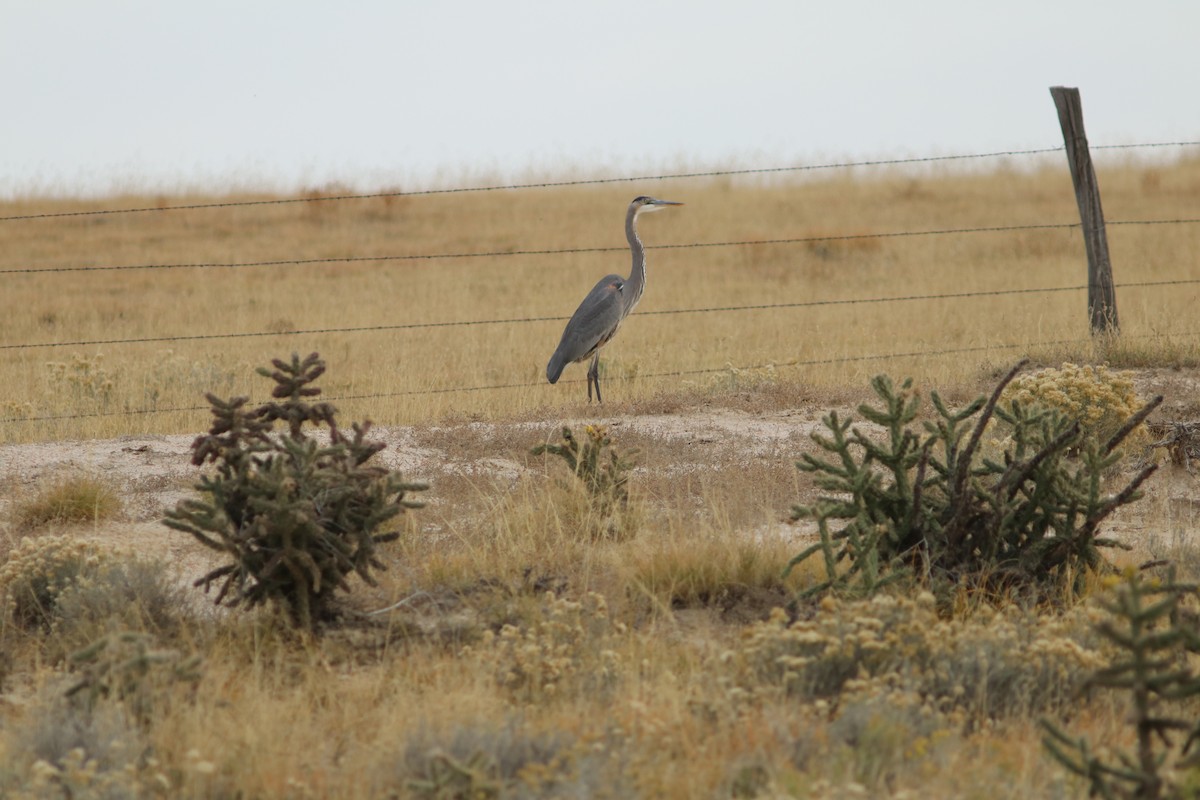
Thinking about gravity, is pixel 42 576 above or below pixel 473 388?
below

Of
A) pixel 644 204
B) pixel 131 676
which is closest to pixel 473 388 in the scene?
pixel 644 204

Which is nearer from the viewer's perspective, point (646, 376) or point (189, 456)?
point (189, 456)

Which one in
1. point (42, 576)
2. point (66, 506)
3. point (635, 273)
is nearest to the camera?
point (42, 576)

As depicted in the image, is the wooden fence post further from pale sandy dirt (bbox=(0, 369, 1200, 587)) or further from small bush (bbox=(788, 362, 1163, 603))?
small bush (bbox=(788, 362, 1163, 603))

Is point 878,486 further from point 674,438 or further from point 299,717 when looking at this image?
point 674,438

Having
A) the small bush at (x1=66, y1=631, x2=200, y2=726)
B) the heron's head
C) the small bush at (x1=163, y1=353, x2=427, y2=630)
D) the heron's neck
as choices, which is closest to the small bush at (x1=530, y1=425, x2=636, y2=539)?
the small bush at (x1=163, y1=353, x2=427, y2=630)

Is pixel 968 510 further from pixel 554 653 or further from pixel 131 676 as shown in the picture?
pixel 131 676

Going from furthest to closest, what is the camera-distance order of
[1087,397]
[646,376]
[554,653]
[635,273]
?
[646,376]
[635,273]
[1087,397]
[554,653]

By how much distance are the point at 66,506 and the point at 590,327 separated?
4.75 metres

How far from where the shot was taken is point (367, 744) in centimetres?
366

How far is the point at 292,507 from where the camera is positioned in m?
4.29

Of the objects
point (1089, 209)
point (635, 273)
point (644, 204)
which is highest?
point (644, 204)

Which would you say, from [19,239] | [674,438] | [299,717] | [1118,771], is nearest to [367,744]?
[299,717]

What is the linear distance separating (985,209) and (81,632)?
22.4 meters
